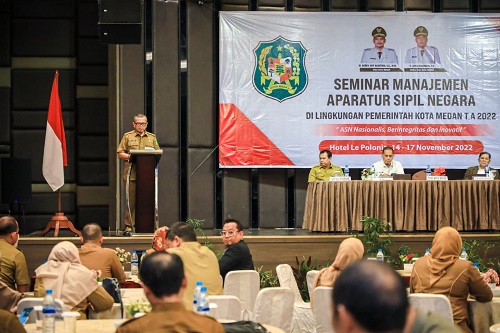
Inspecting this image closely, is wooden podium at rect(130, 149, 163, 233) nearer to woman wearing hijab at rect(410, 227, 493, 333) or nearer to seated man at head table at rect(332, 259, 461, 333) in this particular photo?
woman wearing hijab at rect(410, 227, 493, 333)

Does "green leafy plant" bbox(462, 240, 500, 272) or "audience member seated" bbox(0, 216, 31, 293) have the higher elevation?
"audience member seated" bbox(0, 216, 31, 293)

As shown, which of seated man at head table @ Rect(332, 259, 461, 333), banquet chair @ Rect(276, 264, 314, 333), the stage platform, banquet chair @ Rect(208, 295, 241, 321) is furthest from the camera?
the stage platform

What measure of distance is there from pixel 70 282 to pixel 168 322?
6.33 ft

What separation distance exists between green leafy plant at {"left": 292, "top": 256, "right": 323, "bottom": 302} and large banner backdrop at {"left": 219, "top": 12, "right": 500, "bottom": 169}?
230 cm

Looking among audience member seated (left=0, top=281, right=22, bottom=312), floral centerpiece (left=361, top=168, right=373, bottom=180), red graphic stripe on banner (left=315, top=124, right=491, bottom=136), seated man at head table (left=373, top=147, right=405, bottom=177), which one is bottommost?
audience member seated (left=0, top=281, right=22, bottom=312)

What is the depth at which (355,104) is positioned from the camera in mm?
11117

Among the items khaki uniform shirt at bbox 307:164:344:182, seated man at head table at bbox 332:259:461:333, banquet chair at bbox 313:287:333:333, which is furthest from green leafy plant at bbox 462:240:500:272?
seated man at head table at bbox 332:259:461:333

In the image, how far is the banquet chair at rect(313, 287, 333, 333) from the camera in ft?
16.8

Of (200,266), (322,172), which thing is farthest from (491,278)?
(322,172)

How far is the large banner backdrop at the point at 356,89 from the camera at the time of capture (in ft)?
36.2

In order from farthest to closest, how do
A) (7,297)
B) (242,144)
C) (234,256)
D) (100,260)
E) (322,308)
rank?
1. (242,144)
2. (234,256)
3. (100,260)
4. (322,308)
5. (7,297)

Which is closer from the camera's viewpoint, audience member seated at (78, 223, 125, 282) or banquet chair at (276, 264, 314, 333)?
audience member seated at (78, 223, 125, 282)

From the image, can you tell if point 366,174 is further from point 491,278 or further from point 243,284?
point 243,284

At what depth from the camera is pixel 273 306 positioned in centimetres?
495
